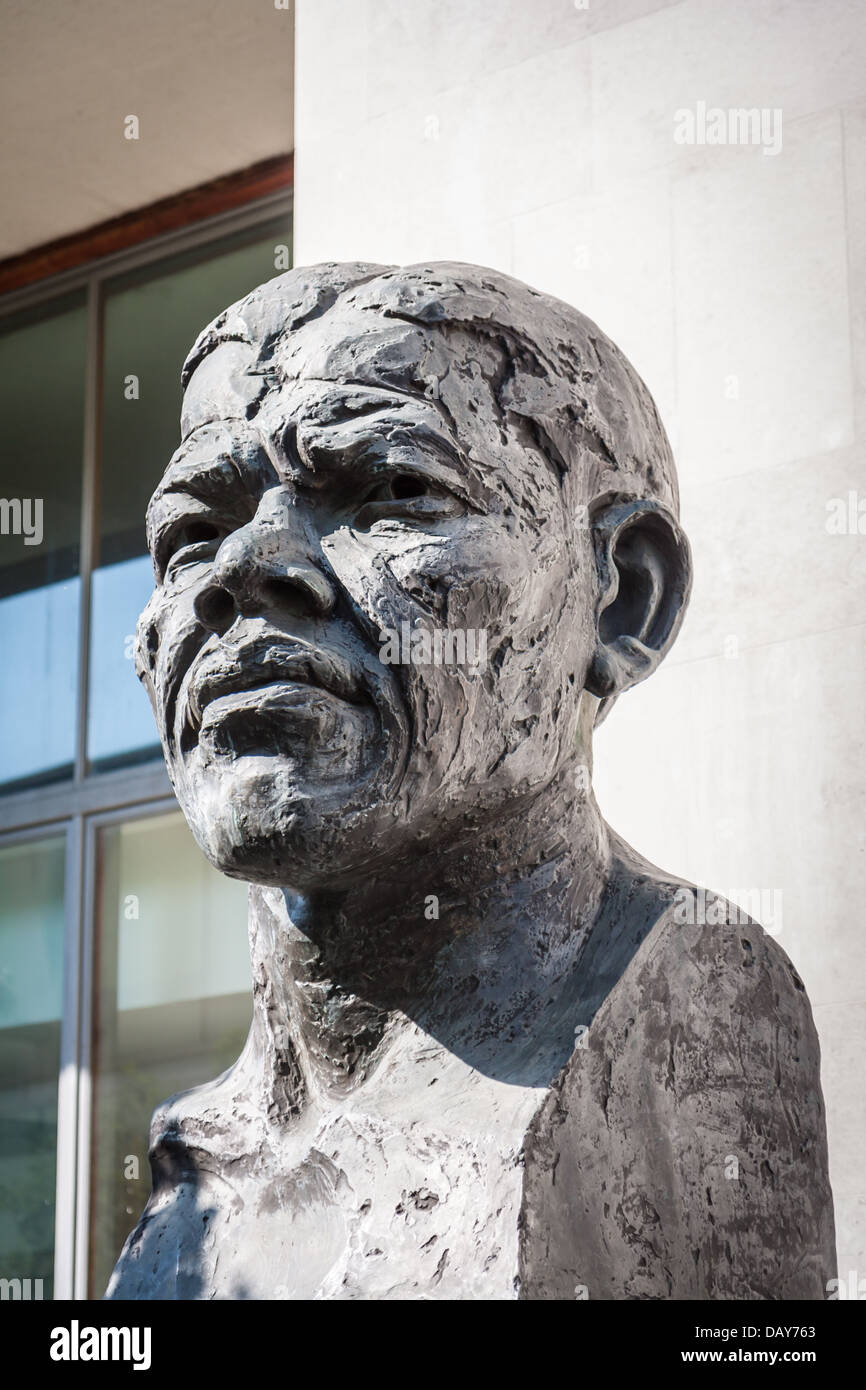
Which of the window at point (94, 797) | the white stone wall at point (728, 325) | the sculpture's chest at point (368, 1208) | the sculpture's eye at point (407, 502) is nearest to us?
the sculpture's chest at point (368, 1208)

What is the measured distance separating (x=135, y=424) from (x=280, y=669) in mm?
6148

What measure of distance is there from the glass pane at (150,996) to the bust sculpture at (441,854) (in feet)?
15.1

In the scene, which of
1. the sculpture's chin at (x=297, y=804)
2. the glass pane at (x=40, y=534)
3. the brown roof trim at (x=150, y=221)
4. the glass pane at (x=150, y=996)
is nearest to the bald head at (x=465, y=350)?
the sculpture's chin at (x=297, y=804)

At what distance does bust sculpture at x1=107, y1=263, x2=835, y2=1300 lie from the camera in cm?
266

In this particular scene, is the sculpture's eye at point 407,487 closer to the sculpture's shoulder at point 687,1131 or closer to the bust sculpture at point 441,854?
the bust sculpture at point 441,854

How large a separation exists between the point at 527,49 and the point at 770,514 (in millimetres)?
1489

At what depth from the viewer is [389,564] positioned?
2732 mm

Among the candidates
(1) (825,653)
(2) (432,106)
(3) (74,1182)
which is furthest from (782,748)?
(3) (74,1182)

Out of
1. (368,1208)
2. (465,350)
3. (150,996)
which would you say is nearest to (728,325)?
(465,350)

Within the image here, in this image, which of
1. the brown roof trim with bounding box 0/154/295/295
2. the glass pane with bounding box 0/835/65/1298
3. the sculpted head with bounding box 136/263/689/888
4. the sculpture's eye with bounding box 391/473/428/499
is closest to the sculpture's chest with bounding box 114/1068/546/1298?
the sculpted head with bounding box 136/263/689/888

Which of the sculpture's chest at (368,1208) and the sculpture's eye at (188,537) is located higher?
the sculpture's eye at (188,537)

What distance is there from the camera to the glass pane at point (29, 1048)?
773 centimetres

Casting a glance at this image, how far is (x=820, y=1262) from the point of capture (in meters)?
2.85

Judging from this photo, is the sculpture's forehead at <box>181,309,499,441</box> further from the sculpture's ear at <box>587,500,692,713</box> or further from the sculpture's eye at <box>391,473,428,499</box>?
the sculpture's ear at <box>587,500,692,713</box>
